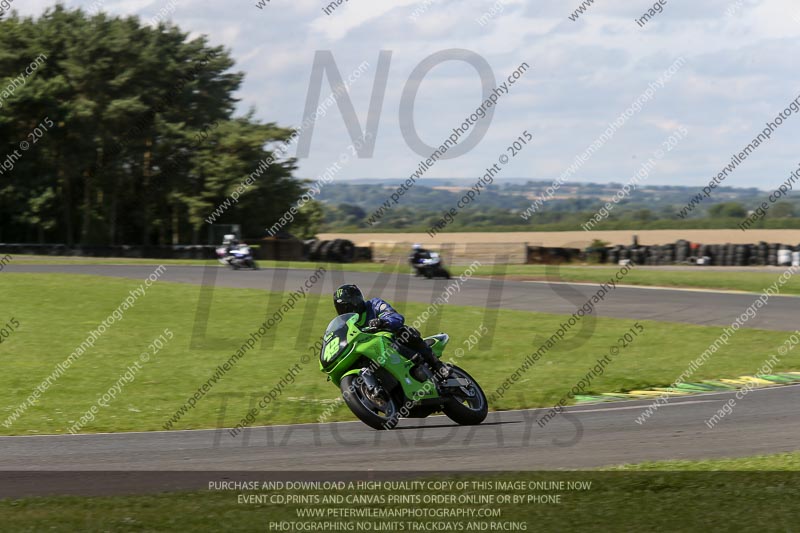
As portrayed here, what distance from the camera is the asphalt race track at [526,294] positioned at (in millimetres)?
25344

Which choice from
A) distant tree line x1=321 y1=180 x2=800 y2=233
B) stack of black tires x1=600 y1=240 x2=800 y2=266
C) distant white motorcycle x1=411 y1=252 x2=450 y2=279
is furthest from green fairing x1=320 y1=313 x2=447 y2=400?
stack of black tires x1=600 y1=240 x2=800 y2=266

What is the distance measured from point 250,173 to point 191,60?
9.67m

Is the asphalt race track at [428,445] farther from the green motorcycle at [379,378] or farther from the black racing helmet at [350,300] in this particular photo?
the black racing helmet at [350,300]

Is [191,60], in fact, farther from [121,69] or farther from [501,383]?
[501,383]

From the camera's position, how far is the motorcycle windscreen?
1088 centimetres

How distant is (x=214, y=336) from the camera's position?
2144cm

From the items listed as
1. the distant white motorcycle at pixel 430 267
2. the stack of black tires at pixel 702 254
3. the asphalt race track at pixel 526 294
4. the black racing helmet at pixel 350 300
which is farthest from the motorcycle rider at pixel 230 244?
the black racing helmet at pixel 350 300

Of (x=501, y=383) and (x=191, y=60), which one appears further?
(x=191, y=60)

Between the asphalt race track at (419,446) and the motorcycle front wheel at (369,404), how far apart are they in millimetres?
173

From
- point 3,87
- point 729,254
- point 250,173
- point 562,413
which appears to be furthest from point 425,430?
point 3,87

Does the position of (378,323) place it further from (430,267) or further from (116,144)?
(116,144)

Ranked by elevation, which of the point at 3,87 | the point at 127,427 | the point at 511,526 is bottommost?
the point at 127,427

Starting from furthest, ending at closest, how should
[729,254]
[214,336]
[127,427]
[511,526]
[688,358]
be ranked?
[729,254] → [214,336] → [688,358] → [127,427] → [511,526]

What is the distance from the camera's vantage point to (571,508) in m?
7.01
